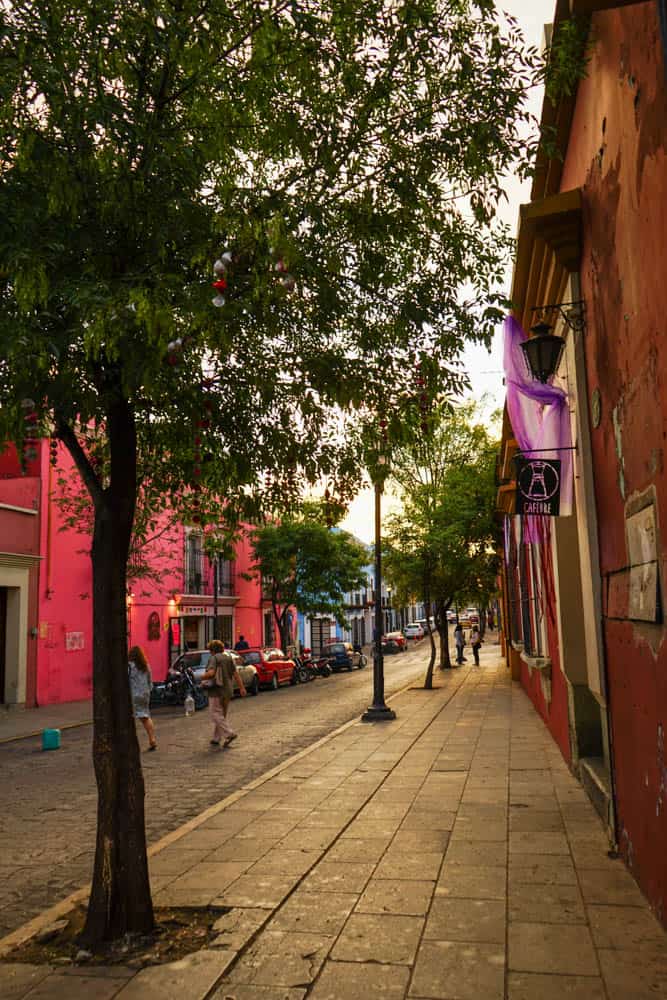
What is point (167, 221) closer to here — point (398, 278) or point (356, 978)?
point (398, 278)

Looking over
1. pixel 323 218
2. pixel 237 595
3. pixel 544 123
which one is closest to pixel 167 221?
pixel 323 218

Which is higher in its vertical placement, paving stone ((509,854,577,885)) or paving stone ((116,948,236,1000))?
paving stone ((116,948,236,1000))

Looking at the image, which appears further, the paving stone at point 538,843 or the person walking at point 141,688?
the person walking at point 141,688

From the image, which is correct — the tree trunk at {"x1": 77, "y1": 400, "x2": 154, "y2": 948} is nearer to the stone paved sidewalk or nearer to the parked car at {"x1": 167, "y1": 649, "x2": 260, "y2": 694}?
the stone paved sidewalk

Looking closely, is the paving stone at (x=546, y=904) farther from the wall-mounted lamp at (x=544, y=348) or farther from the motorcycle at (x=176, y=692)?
the motorcycle at (x=176, y=692)

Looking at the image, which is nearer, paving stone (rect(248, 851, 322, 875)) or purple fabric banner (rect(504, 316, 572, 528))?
paving stone (rect(248, 851, 322, 875))

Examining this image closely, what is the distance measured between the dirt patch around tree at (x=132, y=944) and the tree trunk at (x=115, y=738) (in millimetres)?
85

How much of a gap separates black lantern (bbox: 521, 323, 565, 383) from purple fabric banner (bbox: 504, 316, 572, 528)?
30 centimetres

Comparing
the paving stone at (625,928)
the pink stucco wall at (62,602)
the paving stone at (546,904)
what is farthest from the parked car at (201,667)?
the paving stone at (625,928)

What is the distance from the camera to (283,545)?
3388cm

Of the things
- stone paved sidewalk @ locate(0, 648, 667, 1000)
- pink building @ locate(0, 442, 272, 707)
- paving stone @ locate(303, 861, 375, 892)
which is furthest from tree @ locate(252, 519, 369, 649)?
paving stone @ locate(303, 861, 375, 892)

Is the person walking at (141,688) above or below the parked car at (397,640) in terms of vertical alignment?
above

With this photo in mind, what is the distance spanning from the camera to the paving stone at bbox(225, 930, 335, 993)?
3961mm

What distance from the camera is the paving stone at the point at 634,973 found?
368cm
